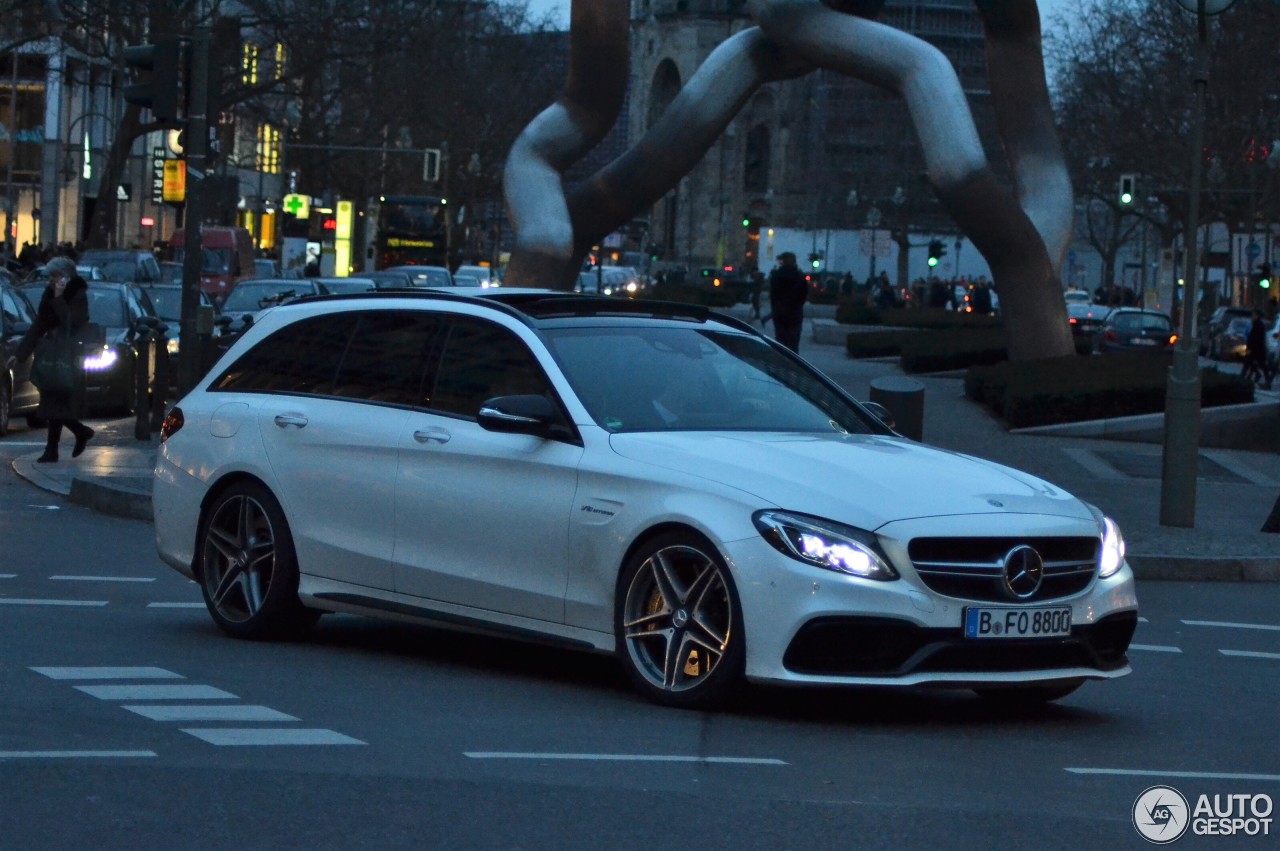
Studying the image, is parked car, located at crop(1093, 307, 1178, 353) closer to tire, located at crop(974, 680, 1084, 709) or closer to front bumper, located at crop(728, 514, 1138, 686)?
tire, located at crop(974, 680, 1084, 709)

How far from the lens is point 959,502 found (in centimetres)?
804

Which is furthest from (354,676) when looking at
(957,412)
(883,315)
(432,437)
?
(883,315)

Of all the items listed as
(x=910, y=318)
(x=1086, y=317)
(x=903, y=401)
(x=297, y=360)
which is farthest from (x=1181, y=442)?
(x=1086, y=317)

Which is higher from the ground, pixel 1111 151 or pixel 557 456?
pixel 1111 151

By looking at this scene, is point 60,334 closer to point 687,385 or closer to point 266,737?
point 687,385

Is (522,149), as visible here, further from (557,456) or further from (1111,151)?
(1111,151)

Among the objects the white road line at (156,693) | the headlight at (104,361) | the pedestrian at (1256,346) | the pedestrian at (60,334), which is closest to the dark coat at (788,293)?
the headlight at (104,361)

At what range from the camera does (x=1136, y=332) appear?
5297 centimetres

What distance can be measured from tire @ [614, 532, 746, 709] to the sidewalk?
739 centimetres

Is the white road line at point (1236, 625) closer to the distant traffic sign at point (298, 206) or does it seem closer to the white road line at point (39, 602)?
the white road line at point (39, 602)

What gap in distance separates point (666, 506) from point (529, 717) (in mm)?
920

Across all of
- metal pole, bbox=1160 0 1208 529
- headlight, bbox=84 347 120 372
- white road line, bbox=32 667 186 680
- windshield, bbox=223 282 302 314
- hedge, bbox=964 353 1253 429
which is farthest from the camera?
windshield, bbox=223 282 302 314

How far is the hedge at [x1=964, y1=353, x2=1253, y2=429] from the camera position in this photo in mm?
27922

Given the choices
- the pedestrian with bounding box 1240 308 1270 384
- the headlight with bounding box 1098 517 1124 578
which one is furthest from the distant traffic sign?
the headlight with bounding box 1098 517 1124 578
